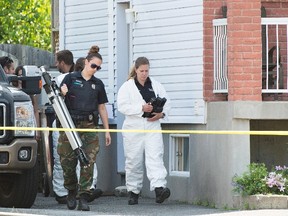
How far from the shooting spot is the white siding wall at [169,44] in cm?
1898

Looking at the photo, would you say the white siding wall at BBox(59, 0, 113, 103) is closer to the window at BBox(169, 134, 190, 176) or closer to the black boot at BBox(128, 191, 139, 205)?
A: the window at BBox(169, 134, 190, 176)

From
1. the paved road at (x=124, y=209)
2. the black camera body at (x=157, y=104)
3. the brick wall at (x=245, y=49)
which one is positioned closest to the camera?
the paved road at (x=124, y=209)

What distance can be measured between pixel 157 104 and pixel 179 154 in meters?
1.75

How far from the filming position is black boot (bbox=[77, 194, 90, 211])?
17.1 m

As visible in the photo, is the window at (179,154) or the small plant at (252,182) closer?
the small plant at (252,182)

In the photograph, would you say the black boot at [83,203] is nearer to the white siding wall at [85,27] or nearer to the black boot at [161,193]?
the black boot at [161,193]

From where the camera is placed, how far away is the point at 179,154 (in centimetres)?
1966

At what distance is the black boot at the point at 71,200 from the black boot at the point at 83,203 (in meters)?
0.19

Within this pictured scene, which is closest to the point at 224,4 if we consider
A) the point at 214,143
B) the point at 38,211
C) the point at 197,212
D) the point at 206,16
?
the point at 206,16

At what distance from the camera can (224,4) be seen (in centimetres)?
1861

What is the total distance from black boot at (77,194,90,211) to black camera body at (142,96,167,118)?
145 cm

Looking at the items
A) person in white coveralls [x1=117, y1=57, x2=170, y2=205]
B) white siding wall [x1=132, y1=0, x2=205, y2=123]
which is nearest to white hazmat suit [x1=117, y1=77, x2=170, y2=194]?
person in white coveralls [x1=117, y1=57, x2=170, y2=205]

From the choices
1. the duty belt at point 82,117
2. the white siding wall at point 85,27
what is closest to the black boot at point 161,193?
the duty belt at point 82,117

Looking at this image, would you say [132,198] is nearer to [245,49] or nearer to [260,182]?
[260,182]
